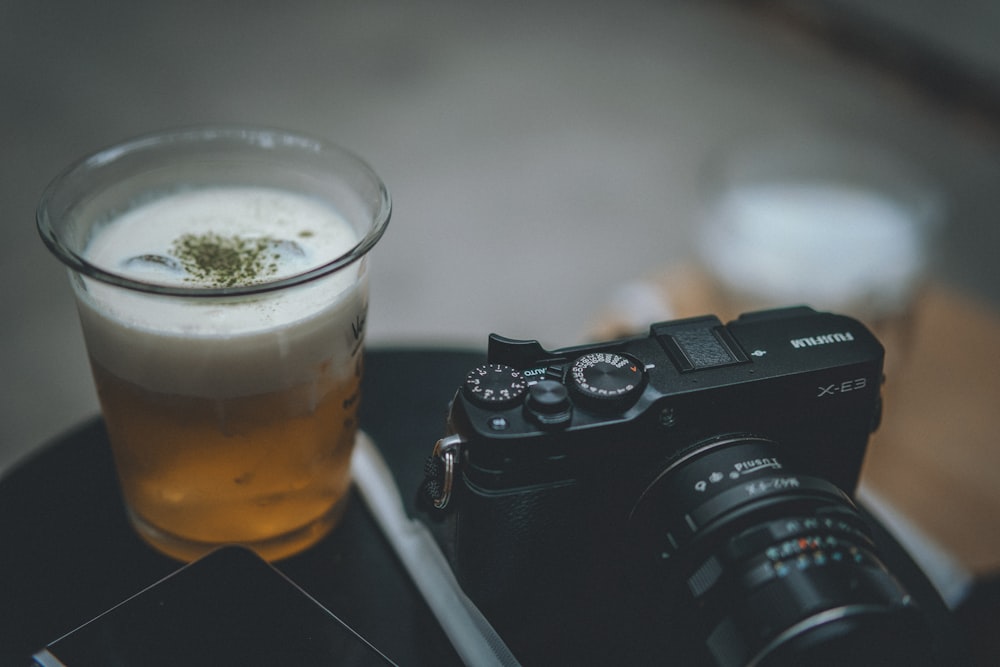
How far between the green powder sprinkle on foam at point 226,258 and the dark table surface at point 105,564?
216 millimetres

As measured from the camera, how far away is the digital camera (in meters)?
0.50

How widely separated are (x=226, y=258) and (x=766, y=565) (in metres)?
0.37

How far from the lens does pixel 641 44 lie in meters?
2.58

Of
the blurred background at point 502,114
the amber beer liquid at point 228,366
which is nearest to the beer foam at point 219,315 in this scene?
the amber beer liquid at point 228,366

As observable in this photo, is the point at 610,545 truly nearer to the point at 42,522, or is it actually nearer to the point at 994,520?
the point at 42,522

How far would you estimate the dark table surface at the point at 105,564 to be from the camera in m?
0.61

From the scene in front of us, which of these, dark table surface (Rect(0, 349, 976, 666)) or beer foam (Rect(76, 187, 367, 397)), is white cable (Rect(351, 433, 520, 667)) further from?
beer foam (Rect(76, 187, 367, 397))

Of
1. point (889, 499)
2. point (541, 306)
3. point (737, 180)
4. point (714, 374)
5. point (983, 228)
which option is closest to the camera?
point (714, 374)

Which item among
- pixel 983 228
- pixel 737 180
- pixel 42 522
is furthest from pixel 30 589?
pixel 983 228

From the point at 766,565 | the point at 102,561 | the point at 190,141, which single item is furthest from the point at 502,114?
the point at 766,565

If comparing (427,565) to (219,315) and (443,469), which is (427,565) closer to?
(443,469)

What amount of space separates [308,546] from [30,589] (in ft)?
0.60

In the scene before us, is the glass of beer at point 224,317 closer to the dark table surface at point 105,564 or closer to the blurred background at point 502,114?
the dark table surface at point 105,564

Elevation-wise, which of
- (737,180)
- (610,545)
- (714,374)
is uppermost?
(714,374)
